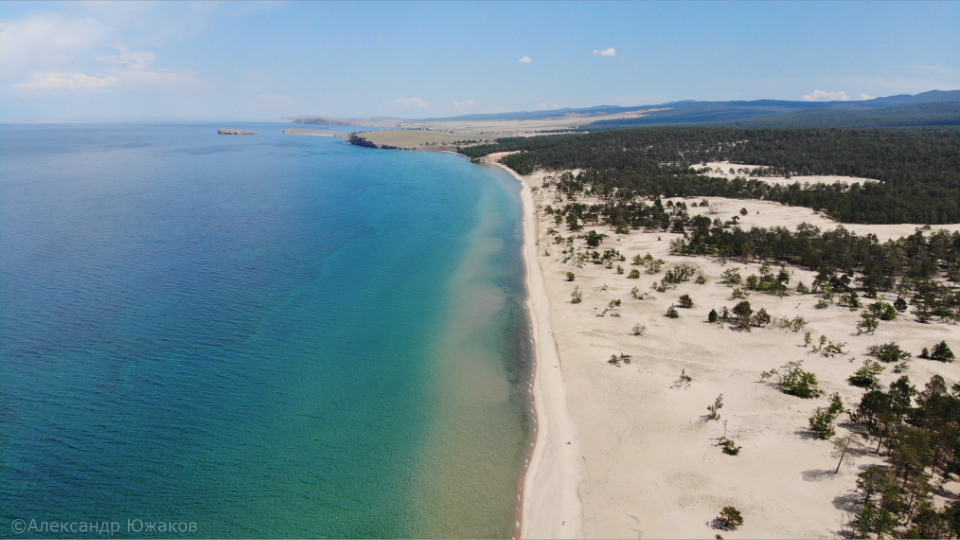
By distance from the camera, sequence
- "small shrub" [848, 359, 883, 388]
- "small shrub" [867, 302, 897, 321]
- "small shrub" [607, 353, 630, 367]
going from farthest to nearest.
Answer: "small shrub" [867, 302, 897, 321]
"small shrub" [607, 353, 630, 367]
"small shrub" [848, 359, 883, 388]

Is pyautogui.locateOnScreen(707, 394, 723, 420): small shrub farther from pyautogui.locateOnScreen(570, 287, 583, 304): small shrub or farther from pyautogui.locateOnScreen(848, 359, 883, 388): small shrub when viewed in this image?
pyautogui.locateOnScreen(570, 287, 583, 304): small shrub

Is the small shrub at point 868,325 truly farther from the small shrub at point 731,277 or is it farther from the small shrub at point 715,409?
the small shrub at point 715,409

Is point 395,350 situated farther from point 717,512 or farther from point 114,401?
point 717,512

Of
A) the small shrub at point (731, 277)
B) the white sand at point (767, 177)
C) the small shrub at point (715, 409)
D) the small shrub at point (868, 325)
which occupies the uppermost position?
the white sand at point (767, 177)

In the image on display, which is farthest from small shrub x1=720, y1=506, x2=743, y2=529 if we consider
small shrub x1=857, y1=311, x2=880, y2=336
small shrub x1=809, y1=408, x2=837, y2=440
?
small shrub x1=857, y1=311, x2=880, y2=336

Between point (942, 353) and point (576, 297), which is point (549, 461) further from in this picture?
point (942, 353)

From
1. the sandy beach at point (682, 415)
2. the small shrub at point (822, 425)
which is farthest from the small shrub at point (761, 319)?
the small shrub at point (822, 425)

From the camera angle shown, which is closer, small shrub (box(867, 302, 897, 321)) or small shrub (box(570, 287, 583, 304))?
small shrub (box(867, 302, 897, 321))
